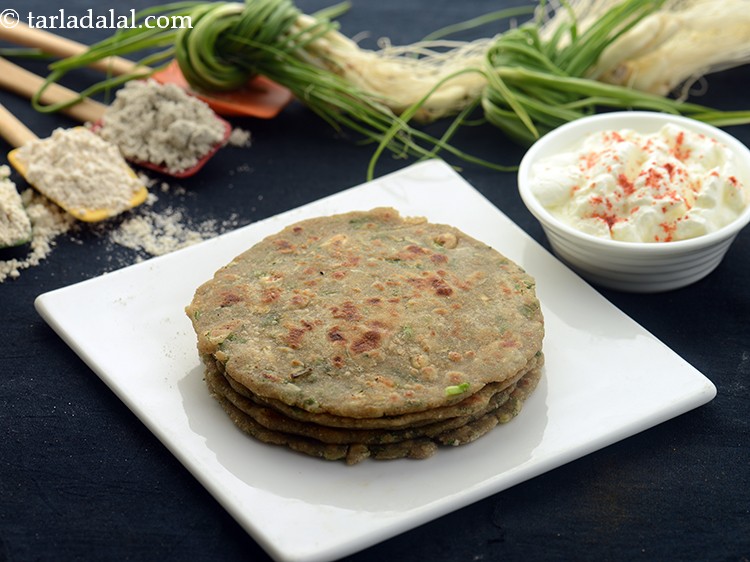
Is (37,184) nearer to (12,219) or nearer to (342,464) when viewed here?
(12,219)

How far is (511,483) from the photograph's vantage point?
2.56 m

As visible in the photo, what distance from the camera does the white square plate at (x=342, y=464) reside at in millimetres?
2471

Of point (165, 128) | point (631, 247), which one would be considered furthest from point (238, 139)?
point (631, 247)

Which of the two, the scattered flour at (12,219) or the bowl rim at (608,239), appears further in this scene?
the scattered flour at (12,219)

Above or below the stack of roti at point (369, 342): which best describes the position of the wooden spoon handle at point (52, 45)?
below

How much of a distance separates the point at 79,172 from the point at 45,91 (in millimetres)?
973

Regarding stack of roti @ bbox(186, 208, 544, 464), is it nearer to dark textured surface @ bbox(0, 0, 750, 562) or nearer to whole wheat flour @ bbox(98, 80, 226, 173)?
dark textured surface @ bbox(0, 0, 750, 562)

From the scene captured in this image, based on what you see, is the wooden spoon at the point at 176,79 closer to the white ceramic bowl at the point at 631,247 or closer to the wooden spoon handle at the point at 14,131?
the wooden spoon handle at the point at 14,131

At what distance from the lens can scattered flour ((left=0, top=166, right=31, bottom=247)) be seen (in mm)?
3492

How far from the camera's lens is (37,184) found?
3723 mm

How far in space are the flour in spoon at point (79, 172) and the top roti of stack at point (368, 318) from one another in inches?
35.4

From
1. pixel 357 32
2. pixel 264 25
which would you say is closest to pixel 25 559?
pixel 264 25

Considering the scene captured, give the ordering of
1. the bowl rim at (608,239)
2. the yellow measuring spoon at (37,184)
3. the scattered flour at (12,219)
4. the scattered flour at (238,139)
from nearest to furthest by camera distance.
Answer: the bowl rim at (608,239) → the scattered flour at (12,219) → the yellow measuring spoon at (37,184) → the scattered flour at (238,139)

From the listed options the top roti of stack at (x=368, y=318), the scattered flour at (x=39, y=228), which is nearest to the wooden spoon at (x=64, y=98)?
the scattered flour at (x=39, y=228)
